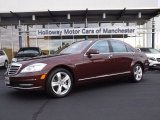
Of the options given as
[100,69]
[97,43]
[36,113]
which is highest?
[97,43]

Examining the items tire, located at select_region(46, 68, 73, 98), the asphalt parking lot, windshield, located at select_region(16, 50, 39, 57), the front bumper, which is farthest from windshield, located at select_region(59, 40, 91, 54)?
windshield, located at select_region(16, 50, 39, 57)

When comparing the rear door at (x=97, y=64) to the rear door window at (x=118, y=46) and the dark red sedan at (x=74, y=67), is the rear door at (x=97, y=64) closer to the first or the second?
the dark red sedan at (x=74, y=67)

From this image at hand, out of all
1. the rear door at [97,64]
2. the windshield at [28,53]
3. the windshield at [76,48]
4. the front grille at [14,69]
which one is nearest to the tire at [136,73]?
the rear door at [97,64]

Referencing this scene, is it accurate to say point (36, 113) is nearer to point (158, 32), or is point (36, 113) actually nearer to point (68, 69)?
point (68, 69)

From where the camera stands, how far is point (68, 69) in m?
7.65

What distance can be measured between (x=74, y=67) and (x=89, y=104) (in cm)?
134

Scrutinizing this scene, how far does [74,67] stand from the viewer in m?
7.67

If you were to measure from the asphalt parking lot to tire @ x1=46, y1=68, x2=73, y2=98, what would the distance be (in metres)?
0.17

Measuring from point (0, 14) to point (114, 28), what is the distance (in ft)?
29.0

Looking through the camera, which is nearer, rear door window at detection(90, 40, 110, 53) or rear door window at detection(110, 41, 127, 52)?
rear door window at detection(90, 40, 110, 53)

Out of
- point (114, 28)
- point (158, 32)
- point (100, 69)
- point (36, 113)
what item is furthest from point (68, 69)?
point (158, 32)

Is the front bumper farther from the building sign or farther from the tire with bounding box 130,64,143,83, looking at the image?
the building sign

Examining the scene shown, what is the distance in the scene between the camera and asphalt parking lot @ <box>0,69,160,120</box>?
18.8 feet

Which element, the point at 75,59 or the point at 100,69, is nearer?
the point at 75,59
